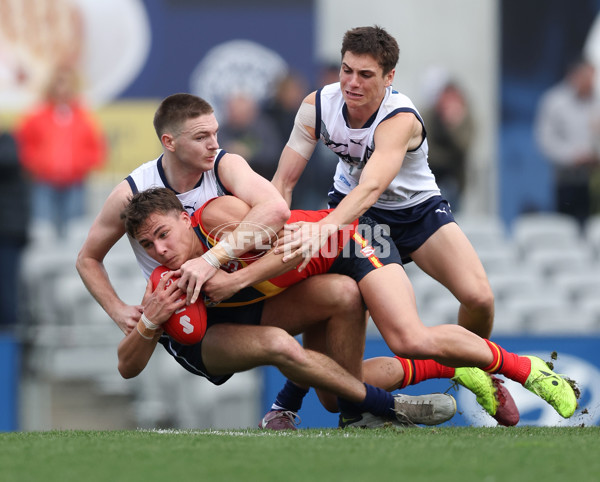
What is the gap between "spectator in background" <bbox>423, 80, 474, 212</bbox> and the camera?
1085 centimetres

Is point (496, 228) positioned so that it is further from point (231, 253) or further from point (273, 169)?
point (231, 253)

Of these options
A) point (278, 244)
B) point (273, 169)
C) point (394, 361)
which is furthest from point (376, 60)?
point (273, 169)

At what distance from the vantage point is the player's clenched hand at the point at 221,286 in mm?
5211

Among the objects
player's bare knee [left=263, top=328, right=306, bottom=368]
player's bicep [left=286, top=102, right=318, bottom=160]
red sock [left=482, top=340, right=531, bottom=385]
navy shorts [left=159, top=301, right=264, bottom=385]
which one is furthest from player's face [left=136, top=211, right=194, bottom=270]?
red sock [left=482, top=340, right=531, bottom=385]

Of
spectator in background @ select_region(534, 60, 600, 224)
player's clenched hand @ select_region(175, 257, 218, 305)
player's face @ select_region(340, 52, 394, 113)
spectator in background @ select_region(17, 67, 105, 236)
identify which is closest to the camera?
player's clenched hand @ select_region(175, 257, 218, 305)

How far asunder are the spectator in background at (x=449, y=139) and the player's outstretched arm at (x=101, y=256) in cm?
561

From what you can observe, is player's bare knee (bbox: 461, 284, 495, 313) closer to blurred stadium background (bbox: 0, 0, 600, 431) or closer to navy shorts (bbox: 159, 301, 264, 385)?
navy shorts (bbox: 159, 301, 264, 385)

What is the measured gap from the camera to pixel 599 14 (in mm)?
12945

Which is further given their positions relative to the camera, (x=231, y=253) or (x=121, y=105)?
(x=121, y=105)

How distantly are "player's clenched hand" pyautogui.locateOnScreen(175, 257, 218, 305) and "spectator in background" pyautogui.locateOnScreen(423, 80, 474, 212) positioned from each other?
588 cm

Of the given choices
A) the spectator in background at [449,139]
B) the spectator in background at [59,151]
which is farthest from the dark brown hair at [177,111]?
the spectator in background at [449,139]

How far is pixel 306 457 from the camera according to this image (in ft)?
13.9

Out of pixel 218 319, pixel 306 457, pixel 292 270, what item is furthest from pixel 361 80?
pixel 306 457

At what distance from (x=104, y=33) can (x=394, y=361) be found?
6591mm
